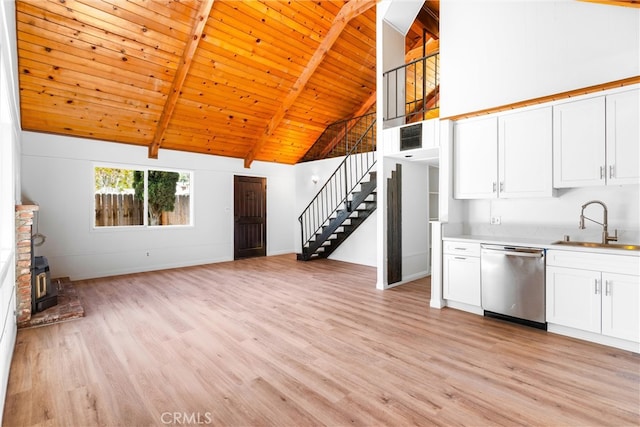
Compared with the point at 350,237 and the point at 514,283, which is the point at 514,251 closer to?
the point at 514,283

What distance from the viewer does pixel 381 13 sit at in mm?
4945

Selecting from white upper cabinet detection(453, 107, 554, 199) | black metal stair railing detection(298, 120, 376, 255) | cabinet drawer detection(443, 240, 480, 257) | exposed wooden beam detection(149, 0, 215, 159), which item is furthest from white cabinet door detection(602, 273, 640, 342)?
exposed wooden beam detection(149, 0, 215, 159)

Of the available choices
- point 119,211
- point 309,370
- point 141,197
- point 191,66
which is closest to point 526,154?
point 309,370

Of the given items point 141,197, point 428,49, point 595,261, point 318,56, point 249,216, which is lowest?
point 595,261

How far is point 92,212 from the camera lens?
5.85m

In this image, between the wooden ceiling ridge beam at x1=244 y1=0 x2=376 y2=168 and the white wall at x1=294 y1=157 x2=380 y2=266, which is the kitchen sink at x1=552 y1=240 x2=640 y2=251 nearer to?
the white wall at x1=294 y1=157 x2=380 y2=266

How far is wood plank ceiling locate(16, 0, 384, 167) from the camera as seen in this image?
4.24 meters

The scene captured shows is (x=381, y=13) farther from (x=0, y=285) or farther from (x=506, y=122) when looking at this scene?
(x=0, y=285)

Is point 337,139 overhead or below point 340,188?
overhead

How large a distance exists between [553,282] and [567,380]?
45.2 inches

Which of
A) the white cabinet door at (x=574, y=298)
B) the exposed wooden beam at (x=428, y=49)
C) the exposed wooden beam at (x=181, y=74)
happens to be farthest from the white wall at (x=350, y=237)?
the white cabinet door at (x=574, y=298)

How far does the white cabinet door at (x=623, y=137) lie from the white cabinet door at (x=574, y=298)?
0.99 metres
